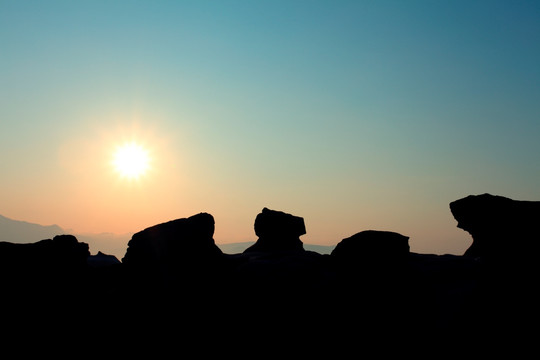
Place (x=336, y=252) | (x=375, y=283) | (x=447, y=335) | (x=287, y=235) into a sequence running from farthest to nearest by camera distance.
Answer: (x=287, y=235), (x=336, y=252), (x=375, y=283), (x=447, y=335)

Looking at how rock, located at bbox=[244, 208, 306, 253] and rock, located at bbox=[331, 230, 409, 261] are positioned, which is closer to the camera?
rock, located at bbox=[331, 230, 409, 261]

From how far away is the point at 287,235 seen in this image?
51.7 metres

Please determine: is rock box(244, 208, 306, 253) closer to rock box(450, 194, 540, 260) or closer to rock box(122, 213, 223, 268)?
rock box(122, 213, 223, 268)

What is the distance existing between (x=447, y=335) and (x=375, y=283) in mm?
5089

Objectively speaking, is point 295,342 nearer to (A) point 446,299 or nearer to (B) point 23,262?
(A) point 446,299

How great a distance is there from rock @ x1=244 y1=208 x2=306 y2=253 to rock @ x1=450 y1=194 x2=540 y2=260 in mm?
25212

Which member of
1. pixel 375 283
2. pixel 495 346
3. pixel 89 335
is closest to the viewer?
pixel 495 346

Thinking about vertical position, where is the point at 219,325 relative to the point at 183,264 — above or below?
below

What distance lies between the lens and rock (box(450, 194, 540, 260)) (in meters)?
24.4

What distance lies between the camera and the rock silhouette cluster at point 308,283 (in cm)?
2456

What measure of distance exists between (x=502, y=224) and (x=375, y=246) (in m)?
7.86

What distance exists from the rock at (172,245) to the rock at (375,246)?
470 inches

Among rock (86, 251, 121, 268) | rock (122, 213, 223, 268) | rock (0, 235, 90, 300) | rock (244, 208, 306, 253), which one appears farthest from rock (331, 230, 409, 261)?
rock (86, 251, 121, 268)

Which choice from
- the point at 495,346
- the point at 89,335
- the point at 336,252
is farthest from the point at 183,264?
the point at 495,346
